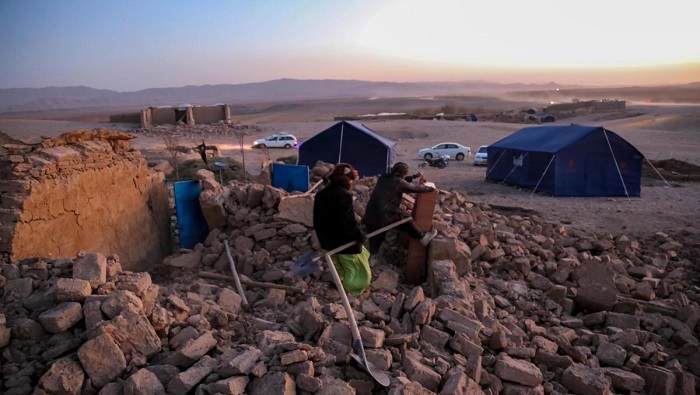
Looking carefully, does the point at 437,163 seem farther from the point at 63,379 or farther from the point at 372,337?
the point at 63,379


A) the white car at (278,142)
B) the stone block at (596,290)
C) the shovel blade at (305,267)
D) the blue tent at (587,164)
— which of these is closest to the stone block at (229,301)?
the shovel blade at (305,267)

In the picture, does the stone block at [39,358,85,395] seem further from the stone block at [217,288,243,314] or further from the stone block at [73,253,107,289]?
the stone block at [217,288,243,314]

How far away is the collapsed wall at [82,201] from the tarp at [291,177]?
7.87 feet

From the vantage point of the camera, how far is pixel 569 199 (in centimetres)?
1541

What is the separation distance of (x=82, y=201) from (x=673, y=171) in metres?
21.5

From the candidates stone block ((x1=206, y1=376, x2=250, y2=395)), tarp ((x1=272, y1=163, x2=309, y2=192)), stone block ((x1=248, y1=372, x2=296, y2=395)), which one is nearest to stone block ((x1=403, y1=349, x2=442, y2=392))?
stone block ((x1=248, y1=372, x2=296, y2=395))

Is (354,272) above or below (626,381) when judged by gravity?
above

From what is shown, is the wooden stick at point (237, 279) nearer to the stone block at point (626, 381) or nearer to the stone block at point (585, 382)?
the stone block at point (585, 382)

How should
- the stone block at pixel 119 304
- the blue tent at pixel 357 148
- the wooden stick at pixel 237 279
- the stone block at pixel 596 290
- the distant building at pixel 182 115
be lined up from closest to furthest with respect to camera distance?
the stone block at pixel 119 304 < the wooden stick at pixel 237 279 < the stone block at pixel 596 290 < the blue tent at pixel 357 148 < the distant building at pixel 182 115

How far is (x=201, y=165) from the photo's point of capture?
16.2 metres

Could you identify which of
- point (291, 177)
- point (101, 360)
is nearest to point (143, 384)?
point (101, 360)

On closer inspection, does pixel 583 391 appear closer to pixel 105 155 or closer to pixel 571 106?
pixel 105 155

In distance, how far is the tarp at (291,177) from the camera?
9.98 metres

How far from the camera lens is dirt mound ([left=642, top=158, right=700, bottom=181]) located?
1929cm
